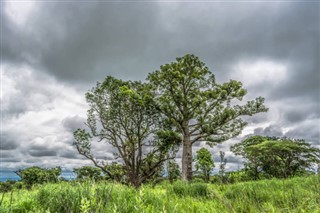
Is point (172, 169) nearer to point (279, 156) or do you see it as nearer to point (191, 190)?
point (279, 156)

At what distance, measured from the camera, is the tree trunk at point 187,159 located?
20141mm

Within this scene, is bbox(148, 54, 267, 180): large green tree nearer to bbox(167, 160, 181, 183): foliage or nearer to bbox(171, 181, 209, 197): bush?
bbox(167, 160, 181, 183): foliage

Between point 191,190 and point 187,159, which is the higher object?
point 187,159

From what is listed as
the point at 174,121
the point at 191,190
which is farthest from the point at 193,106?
the point at 191,190

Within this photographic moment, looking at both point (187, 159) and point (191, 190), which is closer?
point (191, 190)

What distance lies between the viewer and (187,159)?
20469mm

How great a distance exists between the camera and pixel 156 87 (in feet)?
72.9

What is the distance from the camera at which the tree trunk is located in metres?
20.1

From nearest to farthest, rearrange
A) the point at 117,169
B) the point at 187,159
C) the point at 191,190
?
1. the point at 191,190
2. the point at 187,159
3. the point at 117,169

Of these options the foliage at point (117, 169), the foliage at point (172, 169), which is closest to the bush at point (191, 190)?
the foliage at point (172, 169)

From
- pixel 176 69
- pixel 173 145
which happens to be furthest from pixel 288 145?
pixel 176 69

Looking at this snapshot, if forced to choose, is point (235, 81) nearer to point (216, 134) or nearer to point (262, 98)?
point (262, 98)

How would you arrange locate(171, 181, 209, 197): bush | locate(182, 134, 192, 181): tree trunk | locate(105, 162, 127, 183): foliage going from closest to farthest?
locate(171, 181, 209, 197): bush, locate(182, 134, 192, 181): tree trunk, locate(105, 162, 127, 183): foliage

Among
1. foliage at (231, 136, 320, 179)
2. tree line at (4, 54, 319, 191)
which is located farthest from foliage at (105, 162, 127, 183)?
foliage at (231, 136, 320, 179)
